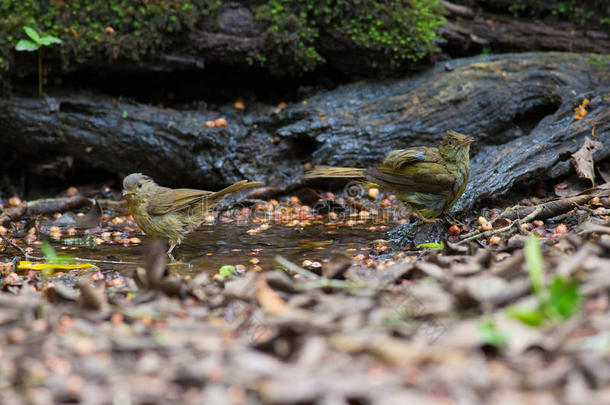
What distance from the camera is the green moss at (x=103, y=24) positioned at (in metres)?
6.93

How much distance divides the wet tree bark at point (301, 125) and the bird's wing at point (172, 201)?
1635mm

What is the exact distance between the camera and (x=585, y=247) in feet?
8.66

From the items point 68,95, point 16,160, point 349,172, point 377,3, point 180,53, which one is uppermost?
point 377,3

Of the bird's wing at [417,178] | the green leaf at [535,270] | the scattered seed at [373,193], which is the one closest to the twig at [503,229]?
the bird's wing at [417,178]

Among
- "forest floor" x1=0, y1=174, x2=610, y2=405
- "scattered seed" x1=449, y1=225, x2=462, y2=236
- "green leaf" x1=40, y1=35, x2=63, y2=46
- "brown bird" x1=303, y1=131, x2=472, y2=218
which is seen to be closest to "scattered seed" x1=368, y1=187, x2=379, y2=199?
"brown bird" x1=303, y1=131, x2=472, y2=218

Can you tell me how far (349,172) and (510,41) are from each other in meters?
3.97

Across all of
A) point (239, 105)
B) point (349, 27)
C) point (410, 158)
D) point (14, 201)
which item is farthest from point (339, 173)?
point (14, 201)

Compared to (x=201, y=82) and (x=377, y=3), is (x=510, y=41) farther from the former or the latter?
(x=201, y=82)

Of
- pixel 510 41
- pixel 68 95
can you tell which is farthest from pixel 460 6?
pixel 68 95

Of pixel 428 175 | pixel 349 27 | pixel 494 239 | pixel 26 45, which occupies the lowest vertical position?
pixel 494 239

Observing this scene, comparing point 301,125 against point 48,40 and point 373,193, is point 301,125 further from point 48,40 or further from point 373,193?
point 48,40

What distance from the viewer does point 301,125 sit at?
7.64 metres

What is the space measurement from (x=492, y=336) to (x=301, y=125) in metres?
5.80

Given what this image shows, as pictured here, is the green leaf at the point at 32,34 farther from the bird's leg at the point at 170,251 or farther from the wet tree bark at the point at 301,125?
the bird's leg at the point at 170,251
